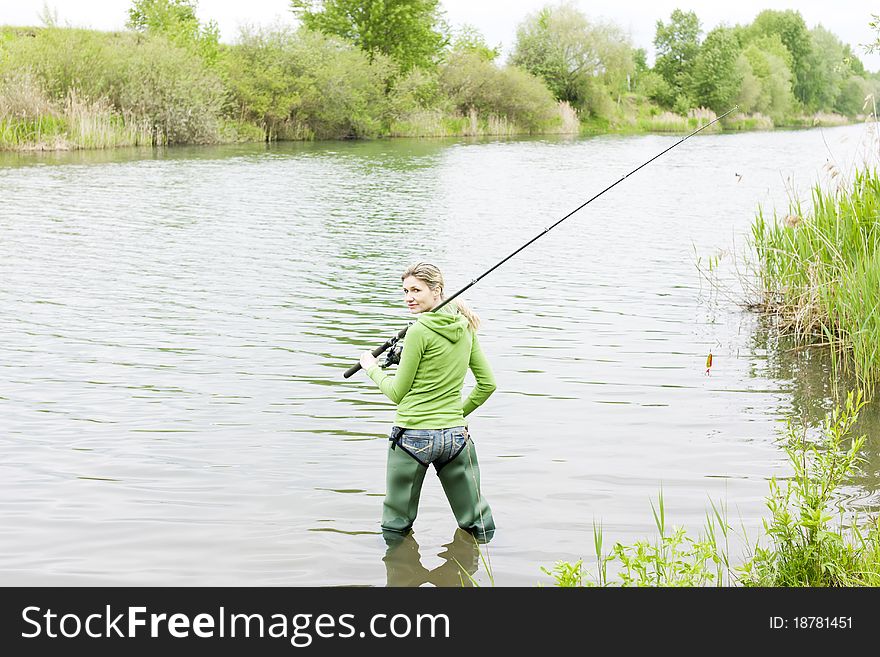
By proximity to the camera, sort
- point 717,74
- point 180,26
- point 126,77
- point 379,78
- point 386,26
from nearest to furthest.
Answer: point 126,77 → point 180,26 → point 379,78 → point 386,26 → point 717,74

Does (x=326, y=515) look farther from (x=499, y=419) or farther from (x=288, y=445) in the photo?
(x=499, y=419)

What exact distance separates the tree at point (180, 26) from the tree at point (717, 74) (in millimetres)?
38947

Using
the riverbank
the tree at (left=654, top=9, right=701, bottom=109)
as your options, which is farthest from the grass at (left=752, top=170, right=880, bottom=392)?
the tree at (left=654, top=9, right=701, bottom=109)

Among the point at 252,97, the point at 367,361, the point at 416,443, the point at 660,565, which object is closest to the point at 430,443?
the point at 416,443

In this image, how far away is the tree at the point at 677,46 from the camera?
267 feet

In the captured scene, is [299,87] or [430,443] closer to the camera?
[430,443]

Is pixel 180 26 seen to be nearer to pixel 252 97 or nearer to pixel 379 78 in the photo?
pixel 252 97

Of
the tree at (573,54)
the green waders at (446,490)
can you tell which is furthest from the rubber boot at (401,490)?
the tree at (573,54)

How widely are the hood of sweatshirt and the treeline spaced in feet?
22.2

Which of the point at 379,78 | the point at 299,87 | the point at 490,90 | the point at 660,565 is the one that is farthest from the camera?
the point at 490,90

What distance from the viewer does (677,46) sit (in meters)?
83.1

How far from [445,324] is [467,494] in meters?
0.84

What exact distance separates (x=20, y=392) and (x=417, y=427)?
425 cm

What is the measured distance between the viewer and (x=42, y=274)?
13.3 metres
